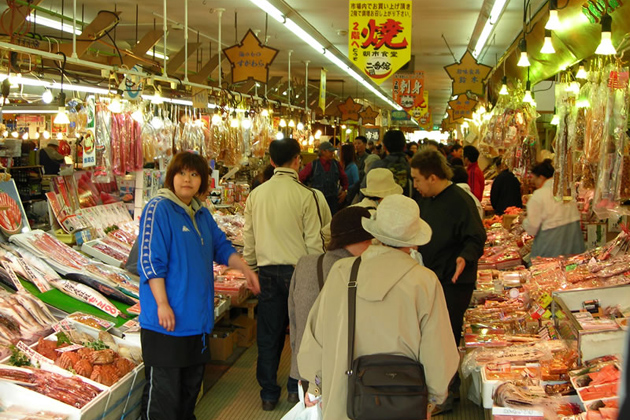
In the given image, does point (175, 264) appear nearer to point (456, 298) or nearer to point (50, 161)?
point (456, 298)

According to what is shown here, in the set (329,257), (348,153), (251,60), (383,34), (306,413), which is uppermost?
(383,34)

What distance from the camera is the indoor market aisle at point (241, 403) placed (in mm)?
5023

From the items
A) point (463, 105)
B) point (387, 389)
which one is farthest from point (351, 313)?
point (463, 105)

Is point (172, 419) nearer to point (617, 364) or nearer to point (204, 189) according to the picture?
point (204, 189)

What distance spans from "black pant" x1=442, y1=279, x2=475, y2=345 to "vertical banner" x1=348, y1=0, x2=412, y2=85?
4.51 metres

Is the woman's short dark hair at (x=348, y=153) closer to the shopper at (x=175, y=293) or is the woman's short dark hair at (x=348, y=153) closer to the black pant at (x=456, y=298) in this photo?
the black pant at (x=456, y=298)

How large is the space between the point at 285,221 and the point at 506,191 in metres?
6.45

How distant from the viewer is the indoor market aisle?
5023 mm

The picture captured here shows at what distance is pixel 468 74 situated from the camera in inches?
505

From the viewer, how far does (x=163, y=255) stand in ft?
12.8

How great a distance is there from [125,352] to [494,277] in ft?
13.3

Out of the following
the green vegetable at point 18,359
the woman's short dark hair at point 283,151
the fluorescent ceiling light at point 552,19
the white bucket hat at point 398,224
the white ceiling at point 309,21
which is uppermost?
the white ceiling at point 309,21

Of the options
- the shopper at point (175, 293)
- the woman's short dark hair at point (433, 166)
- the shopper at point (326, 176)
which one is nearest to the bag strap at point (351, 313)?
the shopper at point (175, 293)

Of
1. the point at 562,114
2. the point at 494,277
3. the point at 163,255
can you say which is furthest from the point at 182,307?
the point at 494,277
